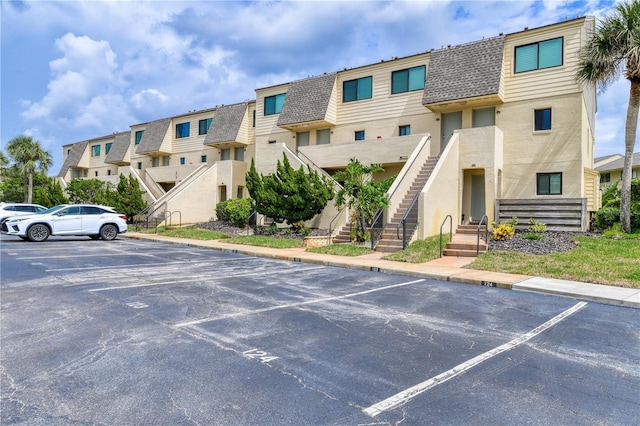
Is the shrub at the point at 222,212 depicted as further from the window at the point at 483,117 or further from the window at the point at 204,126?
the window at the point at 483,117

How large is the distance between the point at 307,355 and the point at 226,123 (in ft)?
94.7

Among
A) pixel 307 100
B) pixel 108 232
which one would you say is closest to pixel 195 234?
pixel 108 232

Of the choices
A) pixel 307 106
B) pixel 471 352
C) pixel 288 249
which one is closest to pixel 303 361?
pixel 471 352

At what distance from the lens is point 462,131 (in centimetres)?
1884

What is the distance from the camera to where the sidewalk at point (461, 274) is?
8.45 m

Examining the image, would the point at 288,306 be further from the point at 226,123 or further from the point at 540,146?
the point at 226,123

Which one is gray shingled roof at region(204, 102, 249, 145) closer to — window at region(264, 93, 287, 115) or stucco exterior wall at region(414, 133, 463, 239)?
window at region(264, 93, 287, 115)

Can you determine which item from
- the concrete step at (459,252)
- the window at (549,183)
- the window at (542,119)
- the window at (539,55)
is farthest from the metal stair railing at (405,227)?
the window at (539,55)

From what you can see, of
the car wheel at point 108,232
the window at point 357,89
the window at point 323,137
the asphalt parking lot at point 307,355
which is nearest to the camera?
the asphalt parking lot at point 307,355

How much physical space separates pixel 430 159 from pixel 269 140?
12.2 metres

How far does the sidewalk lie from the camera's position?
27.7 ft

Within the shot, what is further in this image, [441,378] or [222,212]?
[222,212]

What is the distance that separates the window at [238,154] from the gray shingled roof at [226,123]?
1.67 m

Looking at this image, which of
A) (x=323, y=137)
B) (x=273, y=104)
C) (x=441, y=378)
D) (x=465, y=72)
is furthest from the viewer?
(x=273, y=104)
